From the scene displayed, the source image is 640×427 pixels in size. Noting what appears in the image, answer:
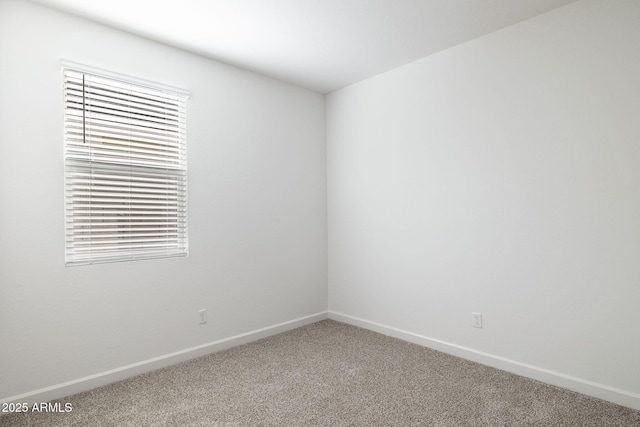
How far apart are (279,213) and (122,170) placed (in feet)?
5.09

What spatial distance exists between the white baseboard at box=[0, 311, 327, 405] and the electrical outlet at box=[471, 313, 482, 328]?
5.91 feet

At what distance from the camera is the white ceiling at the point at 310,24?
8.16 ft

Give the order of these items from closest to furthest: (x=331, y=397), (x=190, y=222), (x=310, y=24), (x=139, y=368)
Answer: (x=331, y=397), (x=310, y=24), (x=139, y=368), (x=190, y=222)

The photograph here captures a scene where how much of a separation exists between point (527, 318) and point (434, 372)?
810 millimetres

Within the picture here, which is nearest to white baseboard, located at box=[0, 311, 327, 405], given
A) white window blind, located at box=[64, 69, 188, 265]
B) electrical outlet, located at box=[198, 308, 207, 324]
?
electrical outlet, located at box=[198, 308, 207, 324]

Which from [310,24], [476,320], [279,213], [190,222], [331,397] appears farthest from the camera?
[279,213]

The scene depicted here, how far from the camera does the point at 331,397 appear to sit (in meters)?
2.46

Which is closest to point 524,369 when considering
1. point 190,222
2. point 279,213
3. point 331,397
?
point 331,397

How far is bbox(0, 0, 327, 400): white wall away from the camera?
238 centimetres

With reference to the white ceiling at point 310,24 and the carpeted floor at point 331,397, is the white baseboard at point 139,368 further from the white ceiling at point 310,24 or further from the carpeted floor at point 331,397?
the white ceiling at point 310,24

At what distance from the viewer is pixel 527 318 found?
108 inches

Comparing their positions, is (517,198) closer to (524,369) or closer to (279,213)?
(524,369)

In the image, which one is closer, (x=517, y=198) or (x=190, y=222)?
(x=517, y=198)

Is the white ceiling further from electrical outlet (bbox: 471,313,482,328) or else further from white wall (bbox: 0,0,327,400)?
electrical outlet (bbox: 471,313,482,328)
